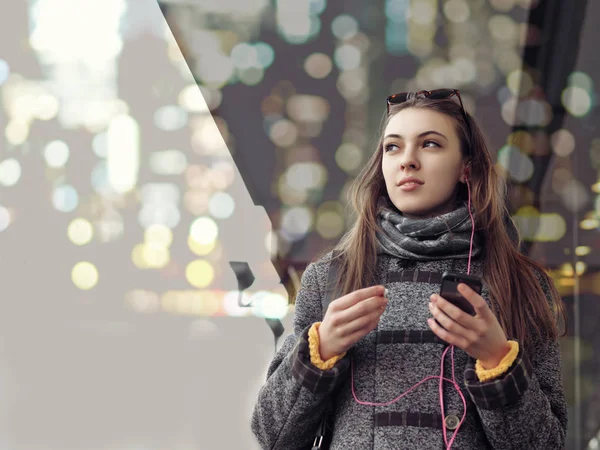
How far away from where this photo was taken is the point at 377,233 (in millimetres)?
1188

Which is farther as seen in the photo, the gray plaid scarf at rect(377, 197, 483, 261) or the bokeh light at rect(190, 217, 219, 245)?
the bokeh light at rect(190, 217, 219, 245)

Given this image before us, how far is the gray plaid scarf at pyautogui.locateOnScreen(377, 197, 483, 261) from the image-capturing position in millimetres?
1114

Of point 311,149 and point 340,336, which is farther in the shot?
point 311,149

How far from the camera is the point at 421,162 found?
3.77 ft

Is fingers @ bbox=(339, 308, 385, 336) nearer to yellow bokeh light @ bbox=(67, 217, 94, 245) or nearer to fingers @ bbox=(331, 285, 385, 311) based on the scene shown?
fingers @ bbox=(331, 285, 385, 311)

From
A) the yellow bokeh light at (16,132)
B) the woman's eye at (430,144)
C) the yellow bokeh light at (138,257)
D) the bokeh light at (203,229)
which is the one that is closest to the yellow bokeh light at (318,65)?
the bokeh light at (203,229)

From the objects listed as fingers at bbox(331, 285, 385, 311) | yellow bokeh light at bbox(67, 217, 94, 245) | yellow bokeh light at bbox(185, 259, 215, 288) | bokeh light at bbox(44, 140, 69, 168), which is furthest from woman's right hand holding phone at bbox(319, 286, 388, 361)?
bokeh light at bbox(44, 140, 69, 168)

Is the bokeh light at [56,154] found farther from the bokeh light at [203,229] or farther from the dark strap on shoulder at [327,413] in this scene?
the dark strap on shoulder at [327,413]

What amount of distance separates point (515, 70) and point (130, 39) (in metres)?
1.51

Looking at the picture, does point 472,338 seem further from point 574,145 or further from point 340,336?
point 574,145

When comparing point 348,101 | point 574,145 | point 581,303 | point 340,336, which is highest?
point 340,336

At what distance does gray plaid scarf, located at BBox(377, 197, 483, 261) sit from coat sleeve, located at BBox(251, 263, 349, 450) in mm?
198

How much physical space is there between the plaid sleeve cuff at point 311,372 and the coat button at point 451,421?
16cm


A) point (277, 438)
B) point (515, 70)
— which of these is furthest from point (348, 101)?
point (277, 438)
